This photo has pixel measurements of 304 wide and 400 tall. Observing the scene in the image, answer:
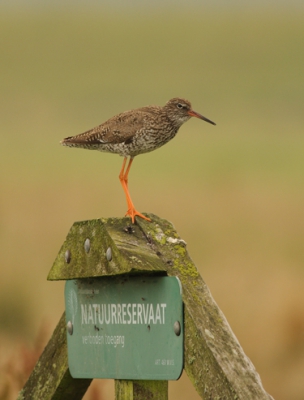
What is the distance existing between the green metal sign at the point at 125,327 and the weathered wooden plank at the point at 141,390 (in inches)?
2.0

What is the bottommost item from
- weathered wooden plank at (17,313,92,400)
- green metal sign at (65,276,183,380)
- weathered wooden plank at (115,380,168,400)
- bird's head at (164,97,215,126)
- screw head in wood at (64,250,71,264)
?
weathered wooden plank at (17,313,92,400)

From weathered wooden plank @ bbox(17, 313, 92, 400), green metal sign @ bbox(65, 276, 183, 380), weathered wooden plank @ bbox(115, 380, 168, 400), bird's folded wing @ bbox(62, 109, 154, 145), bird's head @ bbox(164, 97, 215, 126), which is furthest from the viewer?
bird's head @ bbox(164, 97, 215, 126)

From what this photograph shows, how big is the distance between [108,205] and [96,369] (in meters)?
12.4

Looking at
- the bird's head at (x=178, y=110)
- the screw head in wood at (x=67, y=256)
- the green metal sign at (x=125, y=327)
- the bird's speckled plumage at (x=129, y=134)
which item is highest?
the bird's head at (x=178, y=110)

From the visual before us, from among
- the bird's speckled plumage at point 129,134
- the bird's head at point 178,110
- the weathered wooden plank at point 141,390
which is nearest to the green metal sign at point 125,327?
the weathered wooden plank at point 141,390

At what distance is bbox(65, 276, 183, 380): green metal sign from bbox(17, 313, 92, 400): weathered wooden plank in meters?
0.11

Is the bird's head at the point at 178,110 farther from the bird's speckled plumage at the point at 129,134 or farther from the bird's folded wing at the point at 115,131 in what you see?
the bird's folded wing at the point at 115,131

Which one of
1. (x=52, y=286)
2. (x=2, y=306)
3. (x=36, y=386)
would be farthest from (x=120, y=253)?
(x=52, y=286)

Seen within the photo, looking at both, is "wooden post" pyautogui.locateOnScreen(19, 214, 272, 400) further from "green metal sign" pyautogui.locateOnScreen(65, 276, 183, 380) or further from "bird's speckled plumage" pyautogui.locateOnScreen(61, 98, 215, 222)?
"bird's speckled plumage" pyautogui.locateOnScreen(61, 98, 215, 222)

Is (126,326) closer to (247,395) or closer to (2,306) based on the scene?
(247,395)

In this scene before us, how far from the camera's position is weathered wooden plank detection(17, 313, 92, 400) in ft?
14.8

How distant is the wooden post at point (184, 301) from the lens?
3.79 meters

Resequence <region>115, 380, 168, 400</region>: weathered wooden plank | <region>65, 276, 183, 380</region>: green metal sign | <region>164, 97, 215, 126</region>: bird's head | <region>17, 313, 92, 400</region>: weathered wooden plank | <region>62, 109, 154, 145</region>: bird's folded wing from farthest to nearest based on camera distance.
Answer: <region>164, 97, 215, 126</region>: bird's head
<region>62, 109, 154, 145</region>: bird's folded wing
<region>17, 313, 92, 400</region>: weathered wooden plank
<region>115, 380, 168, 400</region>: weathered wooden plank
<region>65, 276, 183, 380</region>: green metal sign

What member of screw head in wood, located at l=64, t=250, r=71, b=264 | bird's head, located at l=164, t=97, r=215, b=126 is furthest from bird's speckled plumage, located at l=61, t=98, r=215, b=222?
screw head in wood, located at l=64, t=250, r=71, b=264
